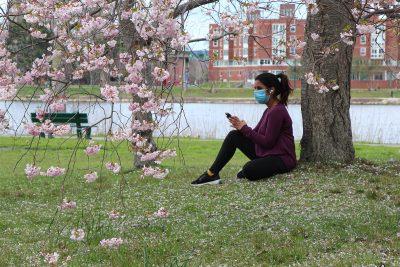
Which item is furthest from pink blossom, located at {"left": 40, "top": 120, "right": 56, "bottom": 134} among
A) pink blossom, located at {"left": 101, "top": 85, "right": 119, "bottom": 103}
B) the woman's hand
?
the woman's hand

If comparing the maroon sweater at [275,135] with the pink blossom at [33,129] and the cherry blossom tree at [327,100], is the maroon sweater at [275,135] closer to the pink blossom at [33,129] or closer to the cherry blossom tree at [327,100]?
the cherry blossom tree at [327,100]

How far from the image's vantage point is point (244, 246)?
5359 millimetres

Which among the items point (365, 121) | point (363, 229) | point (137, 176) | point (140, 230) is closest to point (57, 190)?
point (137, 176)

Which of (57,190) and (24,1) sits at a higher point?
(24,1)

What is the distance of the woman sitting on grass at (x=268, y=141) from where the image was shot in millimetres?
7953

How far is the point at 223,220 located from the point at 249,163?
75.6 inches

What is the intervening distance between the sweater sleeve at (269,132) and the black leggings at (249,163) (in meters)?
0.26

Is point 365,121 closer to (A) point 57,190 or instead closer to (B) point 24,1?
(A) point 57,190

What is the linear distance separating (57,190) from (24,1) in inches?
143

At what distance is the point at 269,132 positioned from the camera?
25.8 ft

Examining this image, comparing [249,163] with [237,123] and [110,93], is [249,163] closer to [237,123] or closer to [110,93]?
[237,123]

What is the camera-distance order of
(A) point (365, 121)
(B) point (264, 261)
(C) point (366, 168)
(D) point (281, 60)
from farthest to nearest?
(A) point (365, 121), (C) point (366, 168), (D) point (281, 60), (B) point (264, 261)

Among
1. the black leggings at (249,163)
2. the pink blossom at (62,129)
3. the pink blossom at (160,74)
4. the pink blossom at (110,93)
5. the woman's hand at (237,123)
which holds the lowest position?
the black leggings at (249,163)

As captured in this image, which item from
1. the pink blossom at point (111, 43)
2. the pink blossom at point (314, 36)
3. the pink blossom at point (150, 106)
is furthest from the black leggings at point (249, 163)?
the pink blossom at point (111, 43)
